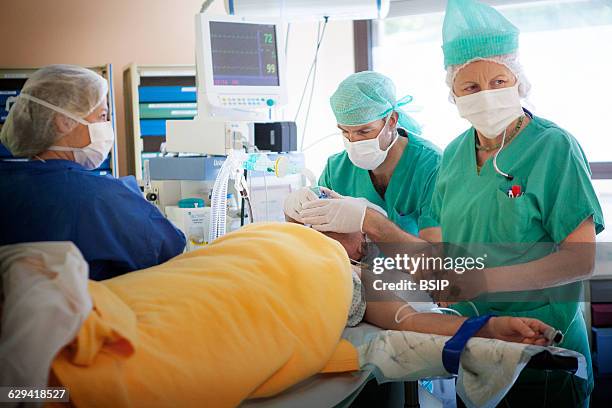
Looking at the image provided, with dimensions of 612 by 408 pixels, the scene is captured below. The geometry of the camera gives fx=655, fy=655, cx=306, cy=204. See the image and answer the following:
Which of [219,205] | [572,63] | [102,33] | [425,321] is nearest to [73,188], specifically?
[219,205]

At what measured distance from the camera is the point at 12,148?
1.62 meters

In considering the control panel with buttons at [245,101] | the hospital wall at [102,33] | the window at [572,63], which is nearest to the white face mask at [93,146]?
the control panel with buttons at [245,101]

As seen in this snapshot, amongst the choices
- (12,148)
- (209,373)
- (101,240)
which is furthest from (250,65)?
(209,373)

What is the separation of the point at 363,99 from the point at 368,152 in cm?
17

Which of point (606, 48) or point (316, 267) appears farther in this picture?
point (606, 48)

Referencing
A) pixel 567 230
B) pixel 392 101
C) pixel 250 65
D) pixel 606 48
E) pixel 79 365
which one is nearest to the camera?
pixel 79 365

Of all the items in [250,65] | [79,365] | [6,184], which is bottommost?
[79,365]

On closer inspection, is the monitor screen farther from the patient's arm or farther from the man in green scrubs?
the patient's arm

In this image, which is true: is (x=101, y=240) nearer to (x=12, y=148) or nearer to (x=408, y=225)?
(x=12, y=148)

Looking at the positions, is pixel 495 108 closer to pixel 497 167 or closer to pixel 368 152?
pixel 497 167

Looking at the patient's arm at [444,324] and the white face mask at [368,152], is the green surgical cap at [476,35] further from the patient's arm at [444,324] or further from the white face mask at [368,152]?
the patient's arm at [444,324]

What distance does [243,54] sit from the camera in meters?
2.42

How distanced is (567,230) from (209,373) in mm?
870

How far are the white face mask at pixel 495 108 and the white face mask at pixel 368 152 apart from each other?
0.45 m
